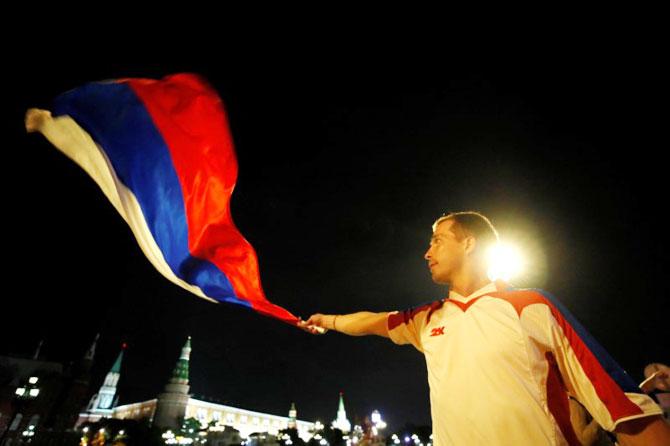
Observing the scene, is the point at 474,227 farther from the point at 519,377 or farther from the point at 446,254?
the point at 519,377

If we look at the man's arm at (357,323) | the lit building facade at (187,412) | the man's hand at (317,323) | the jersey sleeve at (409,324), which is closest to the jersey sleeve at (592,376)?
the jersey sleeve at (409,324)

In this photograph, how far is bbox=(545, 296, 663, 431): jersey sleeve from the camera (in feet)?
6.10

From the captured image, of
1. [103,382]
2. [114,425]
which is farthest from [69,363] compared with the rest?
[103,382]

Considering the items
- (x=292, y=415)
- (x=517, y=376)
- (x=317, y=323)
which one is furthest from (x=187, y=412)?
(x=517, y=376)

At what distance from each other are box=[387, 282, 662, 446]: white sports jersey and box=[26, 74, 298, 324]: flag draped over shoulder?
189 cm

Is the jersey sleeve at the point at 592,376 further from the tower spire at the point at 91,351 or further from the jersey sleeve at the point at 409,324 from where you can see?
the tower spire at the point at 91,351

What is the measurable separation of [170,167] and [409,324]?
3545mm

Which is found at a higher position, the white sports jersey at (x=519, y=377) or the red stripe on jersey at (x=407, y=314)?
the red stripe on jersey at (x=407, y=314)

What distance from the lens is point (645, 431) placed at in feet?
5.94

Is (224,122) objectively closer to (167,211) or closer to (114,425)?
(167,211)

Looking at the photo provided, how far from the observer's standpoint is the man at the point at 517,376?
192 centimetres

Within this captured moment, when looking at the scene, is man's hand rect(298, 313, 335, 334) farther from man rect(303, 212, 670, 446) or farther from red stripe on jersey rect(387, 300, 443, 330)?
man rect(303, 212, 670, 446)

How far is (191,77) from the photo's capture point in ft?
15.6

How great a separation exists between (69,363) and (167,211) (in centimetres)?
9284
